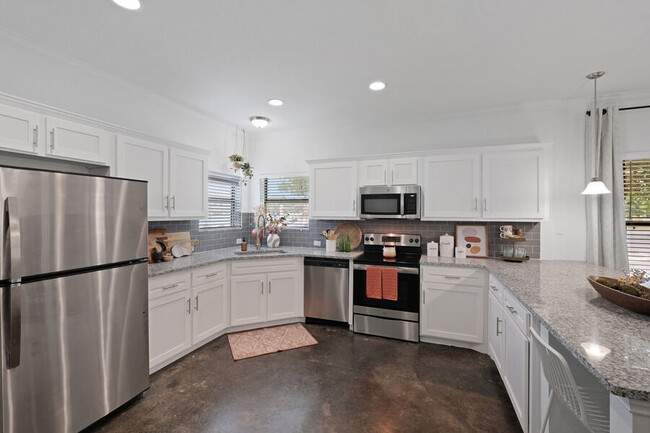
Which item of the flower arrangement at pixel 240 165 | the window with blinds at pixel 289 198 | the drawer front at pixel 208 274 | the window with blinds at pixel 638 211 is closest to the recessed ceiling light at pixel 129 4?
the drawer front at pixel 208 274

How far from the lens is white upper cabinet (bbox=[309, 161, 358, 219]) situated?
3.83 m

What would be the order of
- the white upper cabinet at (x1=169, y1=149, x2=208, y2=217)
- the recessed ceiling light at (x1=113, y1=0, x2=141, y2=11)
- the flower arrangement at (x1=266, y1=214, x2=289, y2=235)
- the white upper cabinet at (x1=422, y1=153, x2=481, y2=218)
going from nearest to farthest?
the recessed ceiling light at (x1=113, y1=0, x2=141, y2=11) < the white upper cabinet at (x1=169, y1=149, x2=208, y2=217) < the white upper cabinet at (x1=422, y1=153, x2=481, y2=218) < the flower arrangement at (x1=266, y1=214, x2=289, y2=235)

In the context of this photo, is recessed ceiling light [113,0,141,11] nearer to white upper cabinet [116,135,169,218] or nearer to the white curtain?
white upper cabinet [116,135,169,218]

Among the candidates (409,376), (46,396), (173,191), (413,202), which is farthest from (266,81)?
(409,376)

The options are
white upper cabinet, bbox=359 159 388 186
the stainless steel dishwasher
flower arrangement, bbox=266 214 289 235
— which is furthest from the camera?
flower arrangement, bbox=266 214 289 235

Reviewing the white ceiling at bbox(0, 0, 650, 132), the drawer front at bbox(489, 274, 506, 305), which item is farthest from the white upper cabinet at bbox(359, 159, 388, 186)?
the drawer front at bbox(489, 274, 506, 305)

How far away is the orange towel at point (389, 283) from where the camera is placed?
3264 millimetres

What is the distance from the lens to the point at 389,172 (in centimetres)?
366

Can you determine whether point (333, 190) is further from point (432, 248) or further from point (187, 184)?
point (187, 184)

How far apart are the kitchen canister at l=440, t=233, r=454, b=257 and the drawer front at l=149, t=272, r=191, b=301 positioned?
2.94m

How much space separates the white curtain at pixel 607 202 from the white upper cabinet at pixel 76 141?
15.8 ft

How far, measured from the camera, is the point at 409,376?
2.58 meters

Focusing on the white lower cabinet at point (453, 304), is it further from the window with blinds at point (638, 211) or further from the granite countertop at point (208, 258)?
the window with blinds at point (638, 211)

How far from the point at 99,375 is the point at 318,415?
1.55 m
